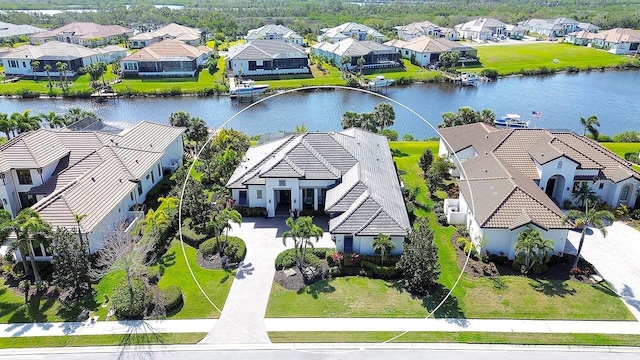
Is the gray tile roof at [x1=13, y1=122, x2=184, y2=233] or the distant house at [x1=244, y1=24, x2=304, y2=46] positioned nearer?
the gray tile roof at [x1=13, y1=122, x2=184, y2=233]

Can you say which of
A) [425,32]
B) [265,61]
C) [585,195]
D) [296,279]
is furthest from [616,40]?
[296,279]

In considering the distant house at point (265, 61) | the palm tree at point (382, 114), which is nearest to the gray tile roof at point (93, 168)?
the palm tree at point (382, 114)

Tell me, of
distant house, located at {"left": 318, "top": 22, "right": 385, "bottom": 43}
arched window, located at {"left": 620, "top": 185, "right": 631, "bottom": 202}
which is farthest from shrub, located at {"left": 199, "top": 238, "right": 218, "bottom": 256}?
distant house, located at {"left": 318, "top": 22, "right": 385, "bottom": 43}

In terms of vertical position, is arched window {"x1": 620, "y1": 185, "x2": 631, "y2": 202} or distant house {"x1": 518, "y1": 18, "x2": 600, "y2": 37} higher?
distant house {"x1": 518, "y1": 18, "x2": 600, "y2": 37}

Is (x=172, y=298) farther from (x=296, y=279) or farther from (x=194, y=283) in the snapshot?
(x=296, y=279)

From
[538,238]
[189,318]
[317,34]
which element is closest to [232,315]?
[189,318]

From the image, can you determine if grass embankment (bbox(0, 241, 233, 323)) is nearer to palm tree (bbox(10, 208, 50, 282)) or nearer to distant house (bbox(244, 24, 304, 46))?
palm tree (bbox(10, 208, 50, 282))
